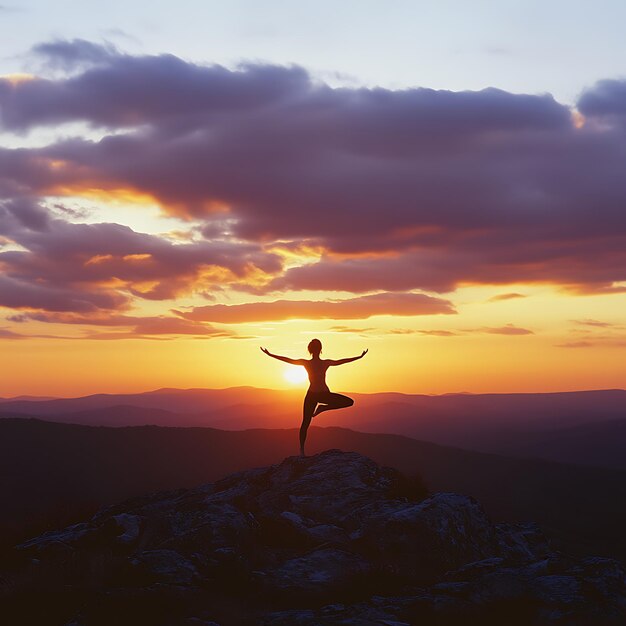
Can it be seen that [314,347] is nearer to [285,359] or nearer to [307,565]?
[285,359]

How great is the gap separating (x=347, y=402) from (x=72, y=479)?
65.5 meters

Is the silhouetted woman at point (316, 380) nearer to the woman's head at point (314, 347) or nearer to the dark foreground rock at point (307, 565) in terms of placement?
the woman's head at point (314, 347)

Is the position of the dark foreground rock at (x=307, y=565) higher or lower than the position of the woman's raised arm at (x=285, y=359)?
lower

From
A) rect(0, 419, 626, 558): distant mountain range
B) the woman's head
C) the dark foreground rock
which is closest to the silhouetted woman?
the woman's head

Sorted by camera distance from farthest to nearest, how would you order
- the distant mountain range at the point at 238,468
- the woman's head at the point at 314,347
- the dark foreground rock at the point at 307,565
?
the distant mountain range at the point at 238,468, the woman's head at the point at 314,347, the dark foreground rock at the point at 307,565

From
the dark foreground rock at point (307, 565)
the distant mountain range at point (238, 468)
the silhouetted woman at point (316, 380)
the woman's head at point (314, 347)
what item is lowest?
the distant mountain range at point (238, 468)

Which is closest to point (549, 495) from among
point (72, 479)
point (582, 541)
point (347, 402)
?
point (582, 541)

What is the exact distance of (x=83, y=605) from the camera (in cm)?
998

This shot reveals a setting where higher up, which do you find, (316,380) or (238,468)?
(316,380)

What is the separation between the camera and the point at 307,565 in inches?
479

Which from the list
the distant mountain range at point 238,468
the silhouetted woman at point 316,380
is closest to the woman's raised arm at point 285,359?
the silhouetted woman at point 316,380

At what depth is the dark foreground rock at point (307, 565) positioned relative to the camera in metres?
10.1

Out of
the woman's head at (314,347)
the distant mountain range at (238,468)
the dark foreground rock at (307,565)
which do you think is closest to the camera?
the dark foreground rock at (307,565)

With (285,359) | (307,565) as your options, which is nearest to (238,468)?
(285,359)
